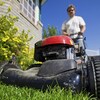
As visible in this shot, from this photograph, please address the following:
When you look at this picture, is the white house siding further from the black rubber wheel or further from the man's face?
the black rubber wheel

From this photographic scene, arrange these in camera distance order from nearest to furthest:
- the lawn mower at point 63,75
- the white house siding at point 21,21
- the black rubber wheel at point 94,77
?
the black rubber wheel at point 94,77 < the lawn mower at point 63,75 < the white house siding at point 21,21

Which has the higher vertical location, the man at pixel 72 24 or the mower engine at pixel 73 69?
the man at pixel 72 24

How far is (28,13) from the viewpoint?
592 inches

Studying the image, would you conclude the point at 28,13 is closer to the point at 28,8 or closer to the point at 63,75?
the point at 28,8

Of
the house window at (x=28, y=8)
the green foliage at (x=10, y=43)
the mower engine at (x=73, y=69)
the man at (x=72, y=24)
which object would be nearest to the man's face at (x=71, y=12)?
the man at (x=72, y=24)

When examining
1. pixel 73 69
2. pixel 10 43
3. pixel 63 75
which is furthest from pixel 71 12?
pixel 63 75

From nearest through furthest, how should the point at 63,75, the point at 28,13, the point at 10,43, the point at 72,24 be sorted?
the point at 63,75
the point at 72,24
the point at 10,43
the point at 28,13

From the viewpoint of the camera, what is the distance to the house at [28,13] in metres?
11.4

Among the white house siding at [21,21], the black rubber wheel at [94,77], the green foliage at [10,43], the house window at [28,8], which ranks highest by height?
the house window at [28,8]

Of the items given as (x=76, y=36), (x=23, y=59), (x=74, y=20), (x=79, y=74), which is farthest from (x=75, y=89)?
(x=23, y=59)

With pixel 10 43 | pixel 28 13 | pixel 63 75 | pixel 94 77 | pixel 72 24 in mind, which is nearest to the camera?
pixel 94 77

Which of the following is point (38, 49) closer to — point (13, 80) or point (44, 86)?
point (13, 80)

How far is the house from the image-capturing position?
11.4 m

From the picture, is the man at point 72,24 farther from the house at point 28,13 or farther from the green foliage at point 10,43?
the house at point 28,13
